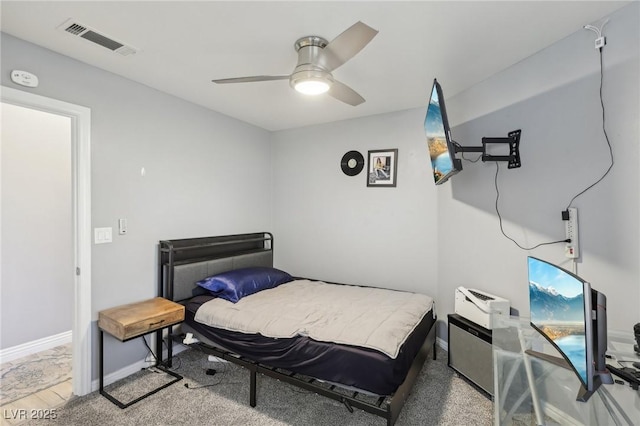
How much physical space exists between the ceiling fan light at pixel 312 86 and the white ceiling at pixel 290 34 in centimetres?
31

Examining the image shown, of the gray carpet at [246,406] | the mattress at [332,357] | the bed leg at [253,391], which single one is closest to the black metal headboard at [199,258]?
the mattress at [332,357]

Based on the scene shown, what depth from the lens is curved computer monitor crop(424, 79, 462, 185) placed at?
2090mm

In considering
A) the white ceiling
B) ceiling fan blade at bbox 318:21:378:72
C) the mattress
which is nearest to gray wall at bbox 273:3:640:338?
the white ceiling

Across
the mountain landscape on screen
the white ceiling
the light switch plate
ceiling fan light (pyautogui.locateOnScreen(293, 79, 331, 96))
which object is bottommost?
the mountain landscape on screen

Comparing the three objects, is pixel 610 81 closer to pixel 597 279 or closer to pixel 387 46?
pixel 597 279

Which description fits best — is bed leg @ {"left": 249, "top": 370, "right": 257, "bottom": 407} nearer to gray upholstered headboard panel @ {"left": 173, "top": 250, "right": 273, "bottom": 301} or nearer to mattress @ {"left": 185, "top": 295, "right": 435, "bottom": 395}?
mattress @ {"left": 185, "top": 295, "right": 435, "bottom": 395}

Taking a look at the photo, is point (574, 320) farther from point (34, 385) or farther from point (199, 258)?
point (34, 385)

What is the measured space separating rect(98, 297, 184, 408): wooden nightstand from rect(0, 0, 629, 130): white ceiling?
204cm

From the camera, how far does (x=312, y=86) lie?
2.08m

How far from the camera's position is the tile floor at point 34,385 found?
2215 millimetres

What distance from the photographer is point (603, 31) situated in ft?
6.10

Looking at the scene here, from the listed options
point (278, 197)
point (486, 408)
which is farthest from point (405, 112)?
point (486, 408)

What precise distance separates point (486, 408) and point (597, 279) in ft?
4.01

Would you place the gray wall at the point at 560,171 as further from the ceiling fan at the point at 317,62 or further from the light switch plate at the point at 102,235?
the light switch plate at the point at 102,235
